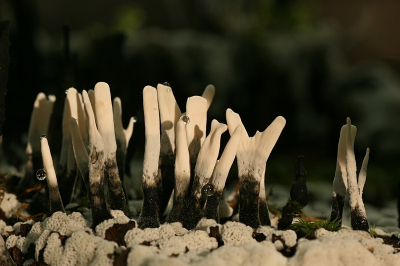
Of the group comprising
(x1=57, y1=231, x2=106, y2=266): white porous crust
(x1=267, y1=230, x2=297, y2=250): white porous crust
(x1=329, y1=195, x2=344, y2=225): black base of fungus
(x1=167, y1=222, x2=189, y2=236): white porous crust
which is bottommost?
(x1=57, y1=231, x2=106, y2=266): white porous crust

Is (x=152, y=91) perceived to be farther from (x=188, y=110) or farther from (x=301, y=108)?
(x=301, y=108)

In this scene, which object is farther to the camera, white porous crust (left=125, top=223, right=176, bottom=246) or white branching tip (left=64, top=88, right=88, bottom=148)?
white branching tip (left=64, top=88, right=88, bottom=148)

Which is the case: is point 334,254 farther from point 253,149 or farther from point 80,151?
point 80,151

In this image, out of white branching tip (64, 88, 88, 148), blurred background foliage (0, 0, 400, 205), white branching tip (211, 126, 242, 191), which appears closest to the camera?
white branching tip (211, 126, 242, 191)

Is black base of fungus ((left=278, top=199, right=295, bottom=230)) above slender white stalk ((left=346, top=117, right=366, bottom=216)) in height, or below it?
below

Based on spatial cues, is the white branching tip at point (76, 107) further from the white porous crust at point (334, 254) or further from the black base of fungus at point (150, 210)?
the white porous crust at point (334, 254)

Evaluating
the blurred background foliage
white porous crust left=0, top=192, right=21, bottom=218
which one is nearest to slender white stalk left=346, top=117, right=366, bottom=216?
white porous crust left=0, top=192, right=21, bottom=218

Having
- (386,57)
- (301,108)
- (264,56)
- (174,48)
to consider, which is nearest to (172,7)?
(174,48)

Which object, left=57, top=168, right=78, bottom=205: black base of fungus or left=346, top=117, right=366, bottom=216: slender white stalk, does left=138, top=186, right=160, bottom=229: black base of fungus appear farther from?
left=346, top=117, right=366, bottom=216: slender white stalk
